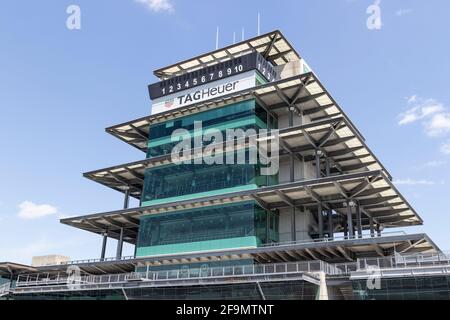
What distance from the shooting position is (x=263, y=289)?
3778 centimetres

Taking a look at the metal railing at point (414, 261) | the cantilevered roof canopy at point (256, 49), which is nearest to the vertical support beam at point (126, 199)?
the cantilevered roof canopy at point (256, 49)

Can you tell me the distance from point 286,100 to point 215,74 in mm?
10118

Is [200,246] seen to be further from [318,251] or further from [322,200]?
[322,200]

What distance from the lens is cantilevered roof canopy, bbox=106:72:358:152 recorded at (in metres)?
52.9

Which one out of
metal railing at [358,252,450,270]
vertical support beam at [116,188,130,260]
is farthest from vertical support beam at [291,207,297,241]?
vertical support beam at [116,188,130,260]

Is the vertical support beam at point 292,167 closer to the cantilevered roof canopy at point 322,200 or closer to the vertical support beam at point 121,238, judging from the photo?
the cantilevered roof canopy at point 322,200

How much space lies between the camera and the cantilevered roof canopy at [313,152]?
50.3 meters

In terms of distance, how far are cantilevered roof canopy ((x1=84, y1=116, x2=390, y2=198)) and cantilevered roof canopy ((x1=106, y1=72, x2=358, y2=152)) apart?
237 cm

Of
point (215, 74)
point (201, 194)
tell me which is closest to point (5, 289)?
point (201, 194)

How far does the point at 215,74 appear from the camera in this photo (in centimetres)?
5869

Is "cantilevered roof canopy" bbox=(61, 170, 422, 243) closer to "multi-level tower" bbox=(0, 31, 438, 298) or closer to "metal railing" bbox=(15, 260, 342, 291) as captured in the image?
"multi-level tower" bbox=(0, 31, 438, 298)
